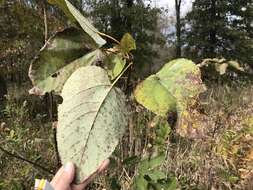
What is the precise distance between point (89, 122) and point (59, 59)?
99 millimetres

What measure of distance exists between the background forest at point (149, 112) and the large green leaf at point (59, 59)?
5 cm

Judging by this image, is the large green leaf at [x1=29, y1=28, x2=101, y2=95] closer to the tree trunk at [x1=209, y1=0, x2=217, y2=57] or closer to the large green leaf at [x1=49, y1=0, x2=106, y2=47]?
the large green leaf at [x1=49, y1=0, x2=106, y2=47]

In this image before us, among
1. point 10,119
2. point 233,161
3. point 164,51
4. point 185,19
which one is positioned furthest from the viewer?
point 164,51

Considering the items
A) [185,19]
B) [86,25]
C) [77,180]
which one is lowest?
[185,19]

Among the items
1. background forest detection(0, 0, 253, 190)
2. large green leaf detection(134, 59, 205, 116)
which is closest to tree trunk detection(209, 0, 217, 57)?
background forest detection(0, 0, 253, 190)

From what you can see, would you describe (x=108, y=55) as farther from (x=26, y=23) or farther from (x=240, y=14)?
(x=240, y=14)

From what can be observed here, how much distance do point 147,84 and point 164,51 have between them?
26.3 meters

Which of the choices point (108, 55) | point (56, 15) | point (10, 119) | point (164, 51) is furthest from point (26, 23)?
point (164, 51)

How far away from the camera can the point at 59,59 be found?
19.3 inches

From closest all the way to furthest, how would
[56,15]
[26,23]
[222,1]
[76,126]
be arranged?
[76,126] → [56,15] → [26,23] → [222,1]

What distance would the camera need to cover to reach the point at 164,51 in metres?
26.6

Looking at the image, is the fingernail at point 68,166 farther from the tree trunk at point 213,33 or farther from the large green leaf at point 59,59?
the tree trunk at point 213,33

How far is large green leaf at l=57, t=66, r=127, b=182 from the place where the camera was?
411mm

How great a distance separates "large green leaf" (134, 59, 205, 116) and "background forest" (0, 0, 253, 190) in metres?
0.02
